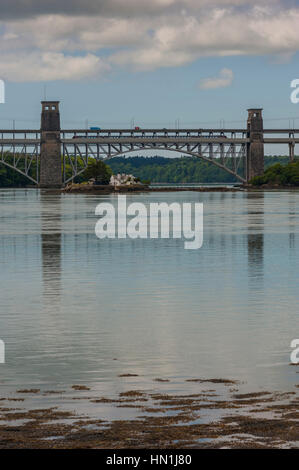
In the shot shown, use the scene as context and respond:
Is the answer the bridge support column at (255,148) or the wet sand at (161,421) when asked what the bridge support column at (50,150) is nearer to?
the bridge support column at (255,148)

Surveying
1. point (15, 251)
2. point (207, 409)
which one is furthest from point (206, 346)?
point (15, 251)

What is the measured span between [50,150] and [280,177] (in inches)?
1586

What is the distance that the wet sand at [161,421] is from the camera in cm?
793

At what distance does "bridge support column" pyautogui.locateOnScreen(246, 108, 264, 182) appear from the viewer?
15225 centimetres

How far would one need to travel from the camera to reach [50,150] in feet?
486

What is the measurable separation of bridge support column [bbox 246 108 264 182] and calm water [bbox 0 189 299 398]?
395ft

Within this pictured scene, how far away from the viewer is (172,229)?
151 feet

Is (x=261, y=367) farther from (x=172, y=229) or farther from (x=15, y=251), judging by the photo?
(x=172, y=229)
